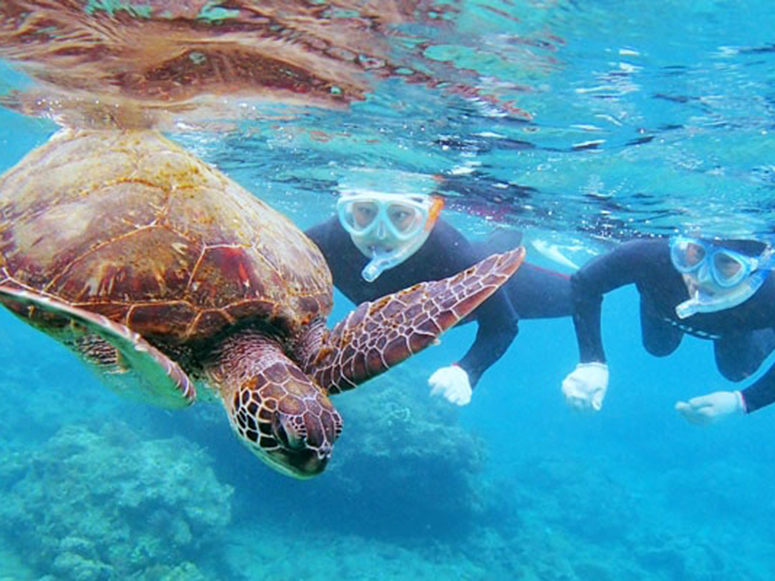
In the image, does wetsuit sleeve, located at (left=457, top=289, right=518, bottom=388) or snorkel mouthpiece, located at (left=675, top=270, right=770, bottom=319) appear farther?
snorkel mouthpiece, located at (left=675, top=270, right=770, bottom=319)

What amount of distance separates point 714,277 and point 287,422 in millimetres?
6887

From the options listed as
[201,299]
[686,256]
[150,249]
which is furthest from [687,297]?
[150,249]

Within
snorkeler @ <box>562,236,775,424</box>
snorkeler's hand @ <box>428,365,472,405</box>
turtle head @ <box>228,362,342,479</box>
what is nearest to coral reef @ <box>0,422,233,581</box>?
snorkeler's hand @ <box>428,365,472,405</box>

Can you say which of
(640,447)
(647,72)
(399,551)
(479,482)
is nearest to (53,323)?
(647,72)

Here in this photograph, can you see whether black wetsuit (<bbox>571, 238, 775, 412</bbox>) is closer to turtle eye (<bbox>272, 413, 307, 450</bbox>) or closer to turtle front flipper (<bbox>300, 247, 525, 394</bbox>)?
turtle front flipper (<bbox>300, 247, 525, 394</bbox>)

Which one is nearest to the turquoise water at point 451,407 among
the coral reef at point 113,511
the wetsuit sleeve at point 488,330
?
the coral reef at point 113,511

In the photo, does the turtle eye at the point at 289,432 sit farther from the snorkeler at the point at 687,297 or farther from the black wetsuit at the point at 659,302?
the black wetsuit at the point at 659,302

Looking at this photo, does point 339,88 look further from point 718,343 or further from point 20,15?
point 718,343

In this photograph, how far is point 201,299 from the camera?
10.6 feet

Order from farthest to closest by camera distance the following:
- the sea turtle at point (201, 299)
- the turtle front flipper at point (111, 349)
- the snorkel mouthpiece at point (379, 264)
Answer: the snorkel mouthpiece at point (379, 264)
the sea turtle at point (201, 299)
the turtle front flipper at point (111, 349)

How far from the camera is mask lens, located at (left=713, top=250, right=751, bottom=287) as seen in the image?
23.9 ft

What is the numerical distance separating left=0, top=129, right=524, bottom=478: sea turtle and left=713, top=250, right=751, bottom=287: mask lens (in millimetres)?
5435

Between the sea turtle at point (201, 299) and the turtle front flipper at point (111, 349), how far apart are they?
0.01 meters

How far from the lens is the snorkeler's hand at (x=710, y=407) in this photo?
6.98 metres
